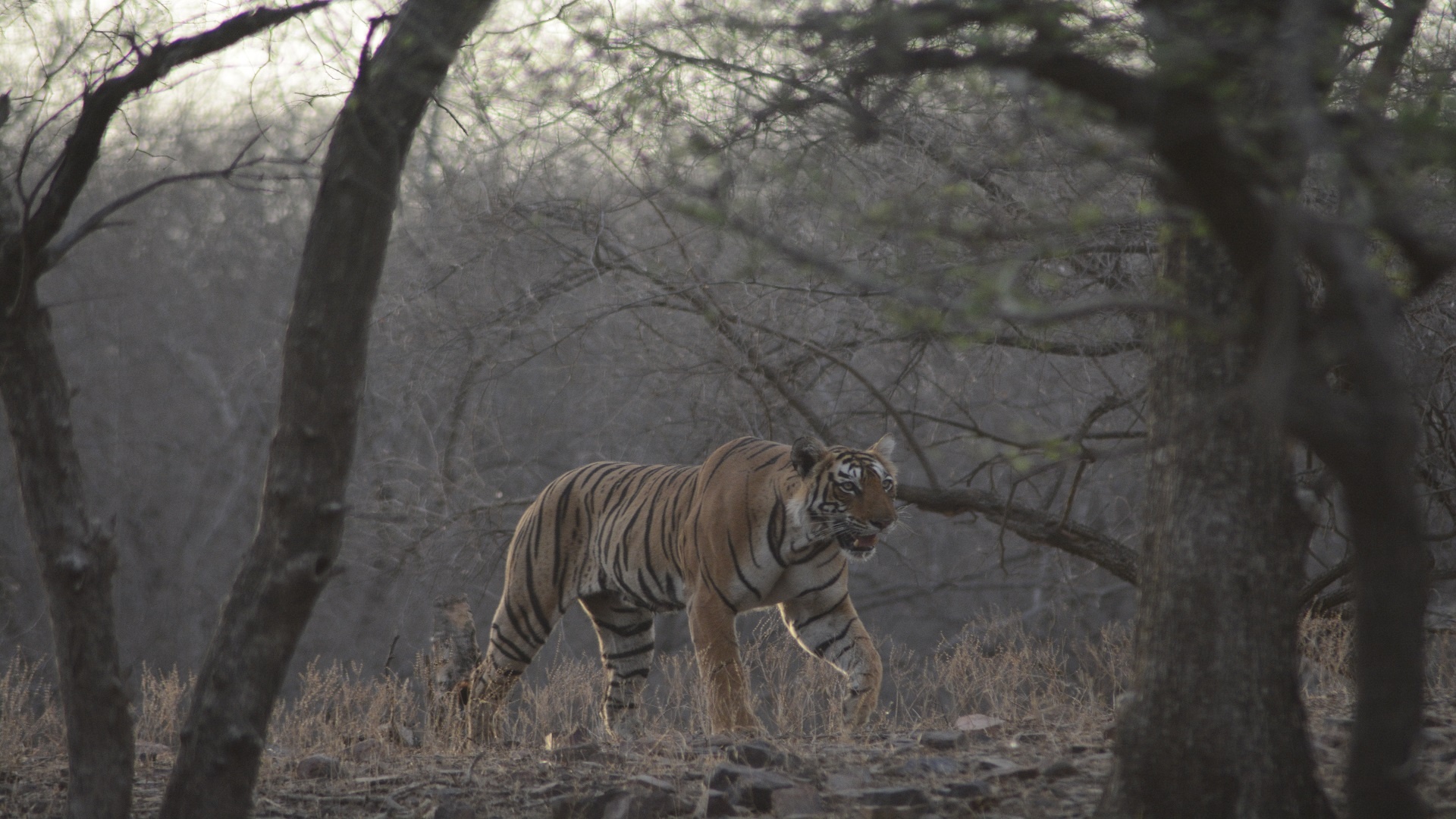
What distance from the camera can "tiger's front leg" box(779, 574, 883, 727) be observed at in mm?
6367

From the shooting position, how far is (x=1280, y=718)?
2.99 metres

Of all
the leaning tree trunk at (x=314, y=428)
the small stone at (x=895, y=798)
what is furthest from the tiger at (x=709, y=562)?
the leaning tree trunk at (x=314, y=428)

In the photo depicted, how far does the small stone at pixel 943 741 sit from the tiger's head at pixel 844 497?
5.04 feet

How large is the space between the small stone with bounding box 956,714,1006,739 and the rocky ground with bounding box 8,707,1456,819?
0.05ft

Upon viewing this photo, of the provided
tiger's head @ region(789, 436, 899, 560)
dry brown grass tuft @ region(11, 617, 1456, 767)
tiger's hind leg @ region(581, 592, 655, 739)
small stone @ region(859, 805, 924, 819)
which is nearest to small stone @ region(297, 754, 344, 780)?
dry brown grass tuft @ region(11, 617, 1456, 767)

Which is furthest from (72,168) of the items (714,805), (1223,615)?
(1223,615)

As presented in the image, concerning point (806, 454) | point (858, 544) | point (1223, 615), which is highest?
point (806, 454)

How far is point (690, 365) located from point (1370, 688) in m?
6.48

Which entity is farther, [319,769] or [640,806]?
[319,769]

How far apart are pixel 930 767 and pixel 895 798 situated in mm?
582

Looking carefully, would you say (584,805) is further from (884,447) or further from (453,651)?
(453,651)

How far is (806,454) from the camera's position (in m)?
6.43

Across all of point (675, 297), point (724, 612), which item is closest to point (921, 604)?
point (675, 297)

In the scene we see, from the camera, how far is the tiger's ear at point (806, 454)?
640 centimetres
